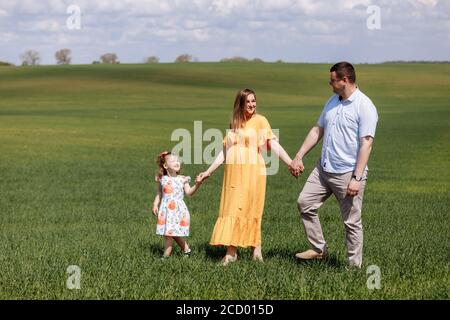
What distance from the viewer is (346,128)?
8906mm

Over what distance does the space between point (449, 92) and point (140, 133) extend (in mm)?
60988

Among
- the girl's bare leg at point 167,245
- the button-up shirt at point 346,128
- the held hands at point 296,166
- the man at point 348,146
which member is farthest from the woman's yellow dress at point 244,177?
the button-up shirt at point 346,128

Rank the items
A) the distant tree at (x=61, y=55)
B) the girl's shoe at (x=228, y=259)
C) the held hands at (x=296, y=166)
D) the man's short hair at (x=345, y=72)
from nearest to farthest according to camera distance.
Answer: the man's short hair at (x=345, y=72)
the girl's shoe at (x=228, y=259)
the held hands at (x=296, y=166)
the distant tree at (x=61, y=55)

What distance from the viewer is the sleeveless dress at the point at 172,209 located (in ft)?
32.3

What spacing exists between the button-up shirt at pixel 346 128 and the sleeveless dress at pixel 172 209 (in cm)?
189

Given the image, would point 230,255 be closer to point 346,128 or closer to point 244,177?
point 244,177

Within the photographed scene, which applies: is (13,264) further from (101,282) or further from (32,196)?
(32,196)

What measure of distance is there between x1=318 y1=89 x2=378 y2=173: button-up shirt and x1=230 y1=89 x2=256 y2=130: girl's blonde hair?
38.4 inches

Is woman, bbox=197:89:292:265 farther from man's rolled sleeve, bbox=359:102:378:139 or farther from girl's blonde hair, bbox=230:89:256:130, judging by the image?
man's rolled sleeve, bbox=359:102:378:139

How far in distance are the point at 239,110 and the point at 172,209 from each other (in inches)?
57.3

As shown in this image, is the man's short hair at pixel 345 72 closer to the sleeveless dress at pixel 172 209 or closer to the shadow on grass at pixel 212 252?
the sleeveless dress at pixel 172 209

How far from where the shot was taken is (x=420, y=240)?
36.8ft

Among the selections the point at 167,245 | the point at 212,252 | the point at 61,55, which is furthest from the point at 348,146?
the point at 61,55
